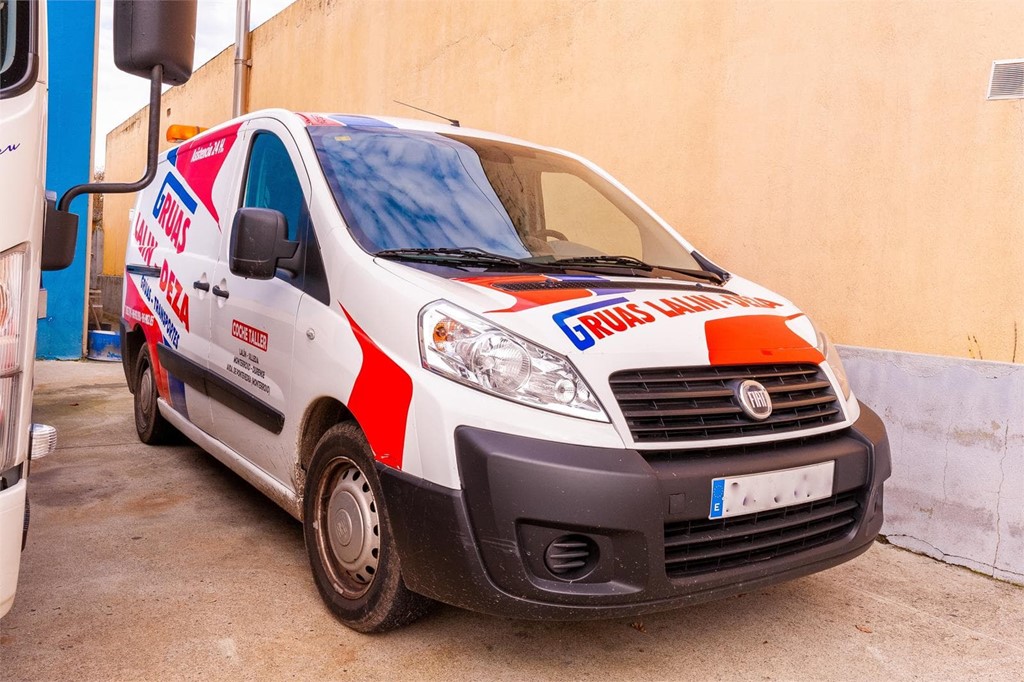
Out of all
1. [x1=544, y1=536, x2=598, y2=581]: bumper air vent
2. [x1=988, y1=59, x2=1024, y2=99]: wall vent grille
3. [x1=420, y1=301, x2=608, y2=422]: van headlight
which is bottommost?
[x1=544, y1=536, x2=598, y2=581]: bumper air vent

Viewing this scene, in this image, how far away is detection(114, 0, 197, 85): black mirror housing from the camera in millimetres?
2316

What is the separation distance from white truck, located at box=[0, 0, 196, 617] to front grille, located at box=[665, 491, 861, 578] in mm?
1575

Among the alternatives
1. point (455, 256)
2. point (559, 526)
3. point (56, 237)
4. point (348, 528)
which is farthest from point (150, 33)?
point (559, 526)

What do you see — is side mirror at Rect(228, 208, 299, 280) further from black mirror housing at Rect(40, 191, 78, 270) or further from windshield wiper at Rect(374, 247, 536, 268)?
black mirror housing at Rect(40, 191, 78, 270)

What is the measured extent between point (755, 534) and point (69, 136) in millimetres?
7969

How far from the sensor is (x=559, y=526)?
2.22 m

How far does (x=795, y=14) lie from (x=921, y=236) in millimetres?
1367

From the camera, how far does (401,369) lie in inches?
94.5

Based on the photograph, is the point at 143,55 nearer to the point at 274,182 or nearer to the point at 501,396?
the point at 274,182

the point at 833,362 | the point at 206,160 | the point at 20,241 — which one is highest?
the point at 206,160

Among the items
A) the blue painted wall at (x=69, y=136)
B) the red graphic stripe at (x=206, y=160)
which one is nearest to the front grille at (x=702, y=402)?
the red graphic stripe at (x=206, y=160)

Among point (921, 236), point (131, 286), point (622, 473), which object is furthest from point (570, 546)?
point (131, 286)

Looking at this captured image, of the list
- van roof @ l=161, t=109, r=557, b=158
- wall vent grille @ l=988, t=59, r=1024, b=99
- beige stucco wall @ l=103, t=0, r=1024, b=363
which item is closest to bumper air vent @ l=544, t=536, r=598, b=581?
van roof @ l=161, t=109, r=557, b=158

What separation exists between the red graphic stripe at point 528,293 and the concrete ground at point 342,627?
108 centimetres
